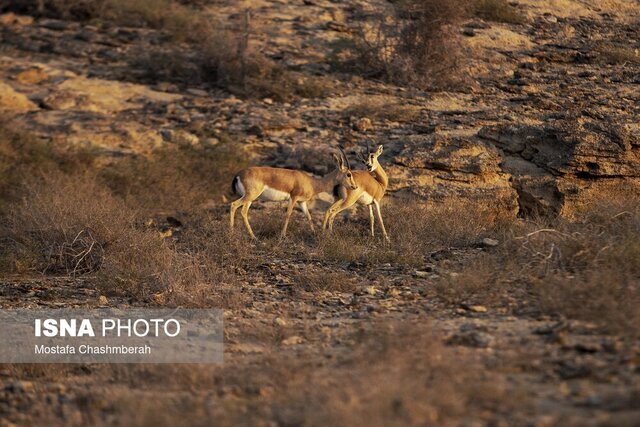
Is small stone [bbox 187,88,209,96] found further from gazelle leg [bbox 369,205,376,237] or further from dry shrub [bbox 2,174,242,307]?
gazelle leg [bbox 369,205,376,237]

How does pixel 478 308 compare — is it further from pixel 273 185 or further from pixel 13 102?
pixel 13 102

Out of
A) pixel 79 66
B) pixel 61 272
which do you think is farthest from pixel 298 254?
pixel 79 66

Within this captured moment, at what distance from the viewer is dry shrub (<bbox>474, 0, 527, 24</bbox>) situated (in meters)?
19.6

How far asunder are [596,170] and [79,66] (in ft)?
36.7

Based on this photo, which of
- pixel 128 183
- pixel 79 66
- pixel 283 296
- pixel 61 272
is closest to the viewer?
pixel 283 296

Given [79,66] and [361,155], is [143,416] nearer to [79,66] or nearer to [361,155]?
[361,155]

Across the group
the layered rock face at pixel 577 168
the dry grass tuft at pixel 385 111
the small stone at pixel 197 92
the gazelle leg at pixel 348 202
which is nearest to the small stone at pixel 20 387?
the gazelle leg at pixel 348 202

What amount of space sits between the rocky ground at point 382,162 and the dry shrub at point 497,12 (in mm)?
335

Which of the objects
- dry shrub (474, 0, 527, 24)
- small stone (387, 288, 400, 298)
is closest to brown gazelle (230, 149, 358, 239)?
small stone (387, 288, 400, 298)

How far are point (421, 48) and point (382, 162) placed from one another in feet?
14.9

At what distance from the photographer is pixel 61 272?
10.2 metres

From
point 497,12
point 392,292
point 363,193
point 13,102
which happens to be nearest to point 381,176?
point 363,193

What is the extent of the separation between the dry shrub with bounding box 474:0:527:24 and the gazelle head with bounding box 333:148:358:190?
326 inches

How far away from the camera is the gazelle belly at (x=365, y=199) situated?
12.5m
